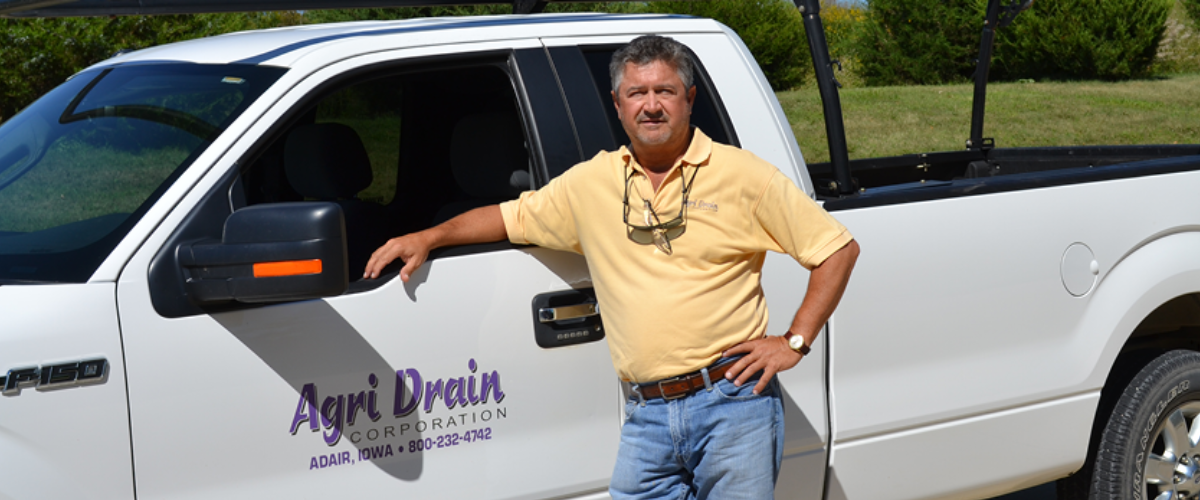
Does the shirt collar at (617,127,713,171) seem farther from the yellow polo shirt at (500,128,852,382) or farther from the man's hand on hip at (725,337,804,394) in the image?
the man's hand on hip at (725,337,804,394)

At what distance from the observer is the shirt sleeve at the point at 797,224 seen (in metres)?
2.61

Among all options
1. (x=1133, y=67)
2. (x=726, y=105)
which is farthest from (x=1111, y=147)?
(x=1133, y=67)

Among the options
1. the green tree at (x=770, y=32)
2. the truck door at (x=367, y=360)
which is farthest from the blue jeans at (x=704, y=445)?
the green tree at (x=770, y=32)

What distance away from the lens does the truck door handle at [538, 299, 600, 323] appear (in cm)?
279

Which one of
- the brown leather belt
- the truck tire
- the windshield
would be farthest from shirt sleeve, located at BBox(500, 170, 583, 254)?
the truck tire

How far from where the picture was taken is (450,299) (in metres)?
2.70

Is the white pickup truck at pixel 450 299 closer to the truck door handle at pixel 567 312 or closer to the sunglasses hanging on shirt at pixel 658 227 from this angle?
the truck door handle at pixel 567 312

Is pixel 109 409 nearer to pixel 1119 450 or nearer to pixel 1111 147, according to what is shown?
pixel 1119 450

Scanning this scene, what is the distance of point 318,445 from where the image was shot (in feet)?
8.45

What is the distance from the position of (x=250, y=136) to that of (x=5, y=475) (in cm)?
88

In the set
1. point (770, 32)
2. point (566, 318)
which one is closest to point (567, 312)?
point (566, 318)

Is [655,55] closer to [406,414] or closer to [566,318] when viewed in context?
[566,318]

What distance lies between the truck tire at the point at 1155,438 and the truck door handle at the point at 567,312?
204 cm

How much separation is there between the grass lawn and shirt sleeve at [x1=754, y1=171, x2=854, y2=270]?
1229 centimetres
